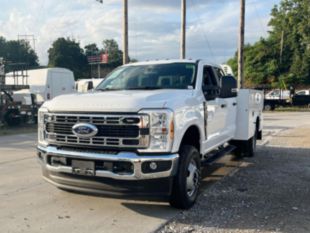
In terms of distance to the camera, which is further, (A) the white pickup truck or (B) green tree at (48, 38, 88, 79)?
(B) green tree at (48, 38, 88, 79)

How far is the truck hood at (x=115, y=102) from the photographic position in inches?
201

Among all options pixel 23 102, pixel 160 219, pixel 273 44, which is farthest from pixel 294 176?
pixel 273 44

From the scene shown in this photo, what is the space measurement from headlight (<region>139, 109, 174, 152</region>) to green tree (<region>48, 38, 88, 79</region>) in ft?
257

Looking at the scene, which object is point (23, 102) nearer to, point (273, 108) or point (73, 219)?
point (73, 219)

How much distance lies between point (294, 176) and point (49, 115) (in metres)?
4.83

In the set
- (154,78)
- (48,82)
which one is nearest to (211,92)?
(154,78)

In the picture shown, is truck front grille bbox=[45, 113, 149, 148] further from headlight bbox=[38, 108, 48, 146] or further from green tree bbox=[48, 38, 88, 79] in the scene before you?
green tree bbox=[48, 38, 88, 79]

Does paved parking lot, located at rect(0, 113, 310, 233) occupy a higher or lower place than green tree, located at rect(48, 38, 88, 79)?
lower

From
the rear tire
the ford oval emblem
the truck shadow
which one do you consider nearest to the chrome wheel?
the truck shadow

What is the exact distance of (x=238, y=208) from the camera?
19.0 feet

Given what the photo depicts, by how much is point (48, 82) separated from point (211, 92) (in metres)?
16.8

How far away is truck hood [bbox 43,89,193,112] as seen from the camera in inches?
201

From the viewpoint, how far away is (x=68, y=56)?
82.6 m

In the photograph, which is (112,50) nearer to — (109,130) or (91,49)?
(91,49)
